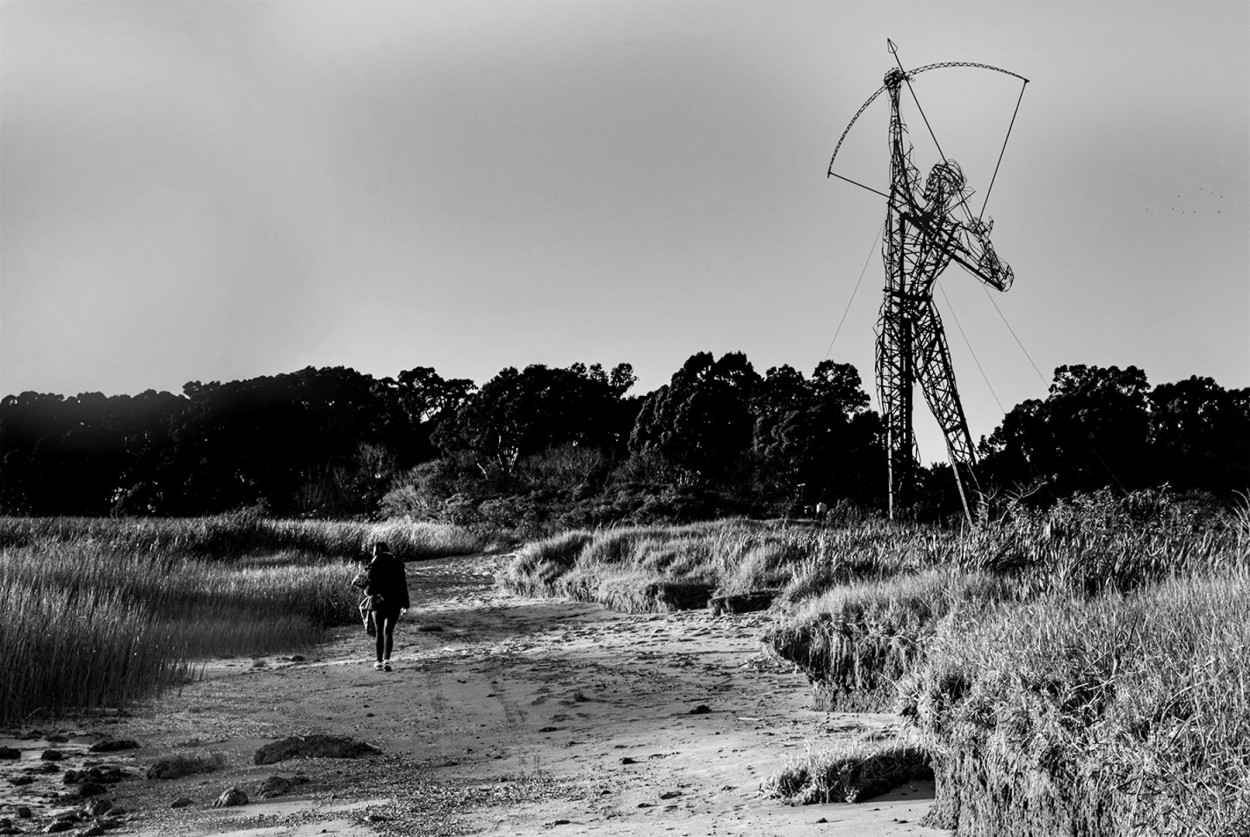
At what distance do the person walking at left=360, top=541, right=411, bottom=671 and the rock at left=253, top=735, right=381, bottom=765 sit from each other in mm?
3804

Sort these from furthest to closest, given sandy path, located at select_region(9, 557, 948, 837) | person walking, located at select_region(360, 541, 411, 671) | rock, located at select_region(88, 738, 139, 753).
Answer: person walking, located at select_region(360, 541, 411, 671) → rock, located at select_region(88, 738, 139, 753) → sandy path, located at select_region(9, 557, 948, 837)

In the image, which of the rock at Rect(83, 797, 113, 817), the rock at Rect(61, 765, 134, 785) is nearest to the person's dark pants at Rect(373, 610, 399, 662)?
the rock at Rect(61, 765, 134, 785)

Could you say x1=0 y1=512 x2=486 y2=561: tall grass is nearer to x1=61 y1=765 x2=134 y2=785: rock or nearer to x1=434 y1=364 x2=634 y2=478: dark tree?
x1=434 y1=364 x2=634 y2=478: dark tree

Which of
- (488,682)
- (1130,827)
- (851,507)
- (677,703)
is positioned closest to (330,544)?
(851,507)

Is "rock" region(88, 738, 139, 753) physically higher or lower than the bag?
lower

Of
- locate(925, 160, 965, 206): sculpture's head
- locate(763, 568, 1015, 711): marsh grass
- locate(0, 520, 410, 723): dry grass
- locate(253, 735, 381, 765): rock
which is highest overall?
locate(925, 160, 965, 206): sculpture's head

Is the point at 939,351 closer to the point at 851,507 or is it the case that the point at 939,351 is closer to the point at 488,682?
the point at 851,507

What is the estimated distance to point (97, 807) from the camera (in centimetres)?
603

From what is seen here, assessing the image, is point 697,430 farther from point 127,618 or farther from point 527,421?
point 127,618

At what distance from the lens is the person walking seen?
11.3m

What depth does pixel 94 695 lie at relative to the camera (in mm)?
8961

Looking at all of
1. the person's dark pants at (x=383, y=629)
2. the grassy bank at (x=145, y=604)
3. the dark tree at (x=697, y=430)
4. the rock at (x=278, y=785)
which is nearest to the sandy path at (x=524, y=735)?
the rock at (x=278, y=785)

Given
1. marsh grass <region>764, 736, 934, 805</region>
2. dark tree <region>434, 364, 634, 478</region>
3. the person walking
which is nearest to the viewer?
marsh grass <region>764, 736, 934, 805</region>

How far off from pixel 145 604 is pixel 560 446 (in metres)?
30.9
